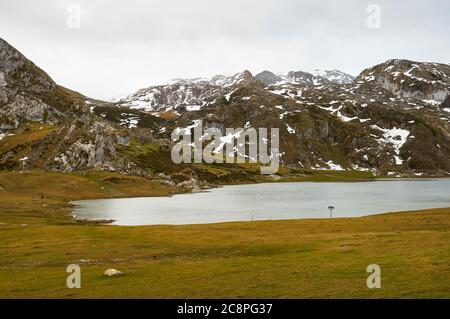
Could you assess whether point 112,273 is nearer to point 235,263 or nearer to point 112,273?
point 112,273

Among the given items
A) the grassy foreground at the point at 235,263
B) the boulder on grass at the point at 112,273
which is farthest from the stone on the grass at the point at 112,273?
the grassy foreground at the point at 235,263

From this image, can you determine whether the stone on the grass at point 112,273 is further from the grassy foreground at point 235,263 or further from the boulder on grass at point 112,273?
the grassy foreground at point 235,263

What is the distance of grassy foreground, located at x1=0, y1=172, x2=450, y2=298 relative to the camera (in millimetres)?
29797

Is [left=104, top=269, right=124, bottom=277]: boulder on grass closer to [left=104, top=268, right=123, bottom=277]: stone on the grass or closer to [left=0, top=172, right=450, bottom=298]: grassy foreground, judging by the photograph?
[left=104, top=268, right=123, bottom=277]: stone on the grass

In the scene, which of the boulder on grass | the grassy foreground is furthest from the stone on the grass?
the grassy foreground

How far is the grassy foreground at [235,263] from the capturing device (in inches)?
1173
